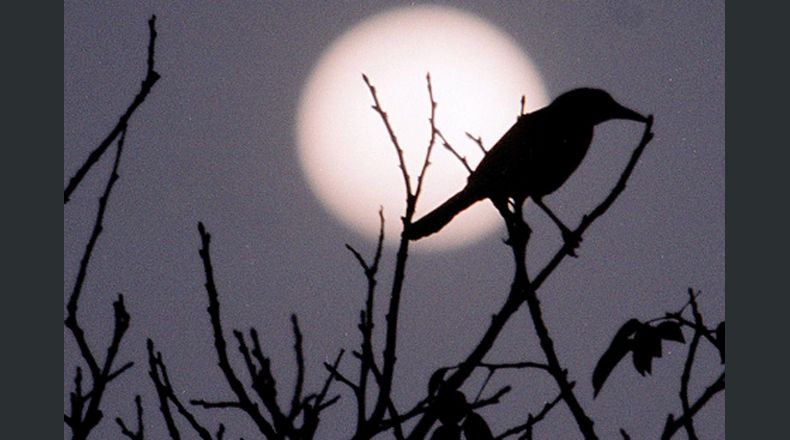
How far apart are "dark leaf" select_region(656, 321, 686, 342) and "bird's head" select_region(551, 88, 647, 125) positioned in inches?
191

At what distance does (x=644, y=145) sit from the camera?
2613mm

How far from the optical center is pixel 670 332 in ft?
8.16

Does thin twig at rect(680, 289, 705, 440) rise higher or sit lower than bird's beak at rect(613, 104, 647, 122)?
lower

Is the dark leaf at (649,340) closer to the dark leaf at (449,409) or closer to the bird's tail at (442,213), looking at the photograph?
the dark leaf at (449,409)

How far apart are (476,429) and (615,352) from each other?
446mm

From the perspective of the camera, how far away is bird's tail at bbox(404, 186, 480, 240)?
238 inches

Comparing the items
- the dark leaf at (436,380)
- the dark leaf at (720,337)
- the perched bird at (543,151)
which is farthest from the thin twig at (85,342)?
the perched bird at (543,151)

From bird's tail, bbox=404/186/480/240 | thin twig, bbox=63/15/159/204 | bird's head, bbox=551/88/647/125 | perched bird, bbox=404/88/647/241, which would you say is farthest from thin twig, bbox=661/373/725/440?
bird's head, bbox=551/88/647/125

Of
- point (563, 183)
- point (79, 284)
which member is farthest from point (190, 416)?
point (563, 183)

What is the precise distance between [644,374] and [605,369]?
4.8 inches

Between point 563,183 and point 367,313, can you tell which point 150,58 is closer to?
point 367,313

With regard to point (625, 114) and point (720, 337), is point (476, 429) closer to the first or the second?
point (720, 337)

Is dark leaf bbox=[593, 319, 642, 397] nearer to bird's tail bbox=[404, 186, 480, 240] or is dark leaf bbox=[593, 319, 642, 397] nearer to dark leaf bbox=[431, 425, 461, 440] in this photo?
dark leaf bbox=[431, 425, 461, 440]

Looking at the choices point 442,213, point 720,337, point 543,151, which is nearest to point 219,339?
point 720,337
